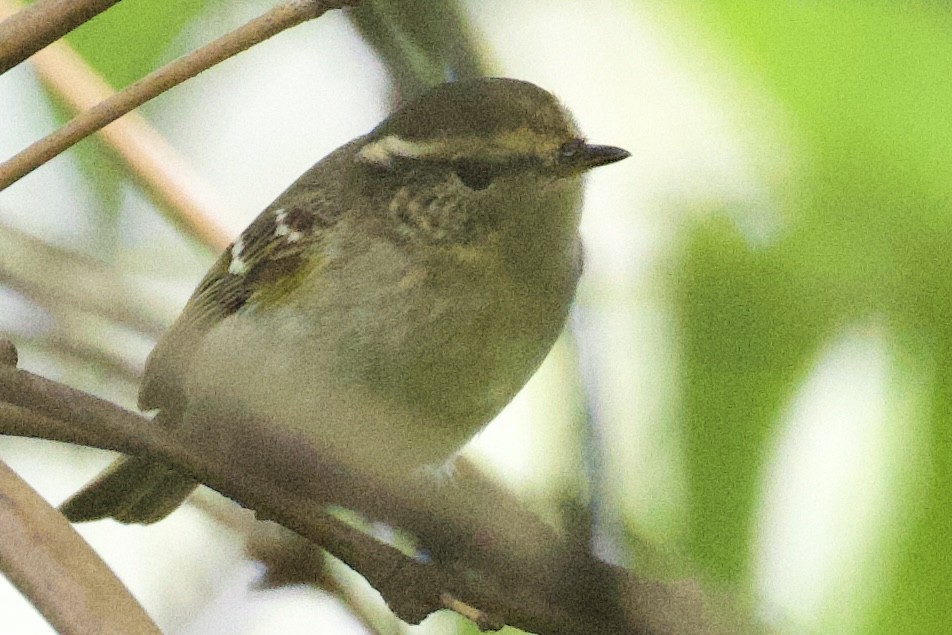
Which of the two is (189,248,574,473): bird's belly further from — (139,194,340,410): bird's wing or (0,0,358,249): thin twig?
(0,0,358,249): thin twig

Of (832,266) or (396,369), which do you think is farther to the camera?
(396,369)

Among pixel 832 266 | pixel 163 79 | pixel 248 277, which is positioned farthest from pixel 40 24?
pixel 832 266

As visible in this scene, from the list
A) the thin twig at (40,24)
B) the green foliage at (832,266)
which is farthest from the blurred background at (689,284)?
the thin twig at (40,24)

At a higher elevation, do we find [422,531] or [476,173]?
[476,173]

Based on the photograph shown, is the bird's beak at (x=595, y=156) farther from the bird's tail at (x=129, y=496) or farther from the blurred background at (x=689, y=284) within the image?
the bird's tail at (x=129, y=496)

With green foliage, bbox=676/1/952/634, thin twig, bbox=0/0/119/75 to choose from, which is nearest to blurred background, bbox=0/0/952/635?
green foliage, bbox=676/1/952/634

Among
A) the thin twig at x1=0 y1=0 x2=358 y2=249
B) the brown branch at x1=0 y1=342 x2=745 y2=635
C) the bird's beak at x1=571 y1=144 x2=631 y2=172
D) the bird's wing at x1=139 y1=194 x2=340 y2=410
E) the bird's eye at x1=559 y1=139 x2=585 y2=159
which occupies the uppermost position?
the thin twig at x1=0 y1=0 x2=358 y2=249

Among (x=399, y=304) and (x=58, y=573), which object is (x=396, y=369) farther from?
(x=58, y=573)
